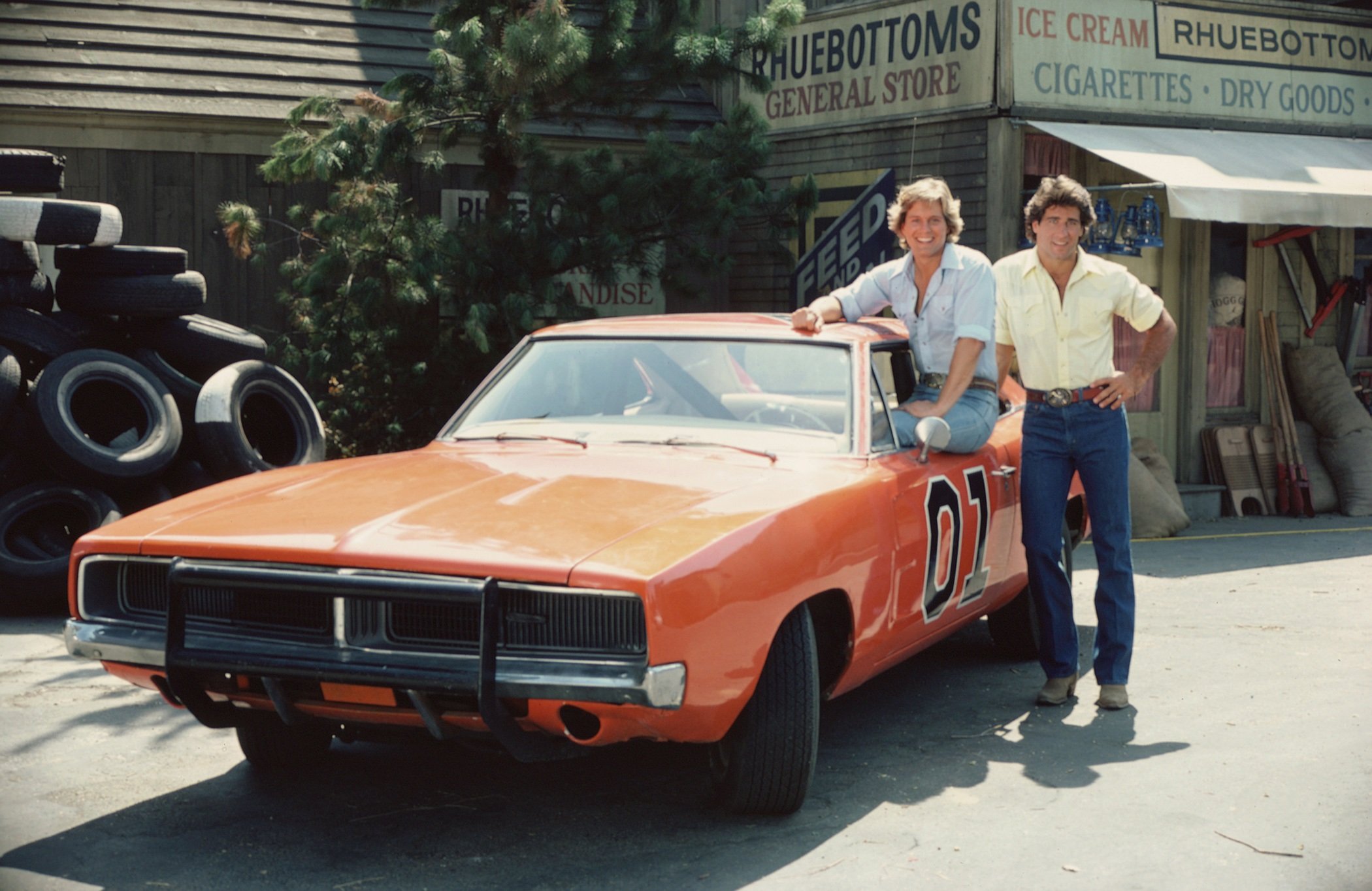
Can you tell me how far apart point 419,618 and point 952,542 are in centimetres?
220

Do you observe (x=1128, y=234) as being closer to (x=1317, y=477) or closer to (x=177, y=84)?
(x=1317, y=477)

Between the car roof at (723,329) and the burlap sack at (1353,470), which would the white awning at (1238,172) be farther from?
the car roof at (723,329)

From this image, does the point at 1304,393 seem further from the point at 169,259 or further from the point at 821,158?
the point at 169,259

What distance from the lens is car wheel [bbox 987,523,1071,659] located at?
666cm

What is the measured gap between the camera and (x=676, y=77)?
Answer: 10586mm

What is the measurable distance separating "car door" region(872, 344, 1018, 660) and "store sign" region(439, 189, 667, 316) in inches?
289

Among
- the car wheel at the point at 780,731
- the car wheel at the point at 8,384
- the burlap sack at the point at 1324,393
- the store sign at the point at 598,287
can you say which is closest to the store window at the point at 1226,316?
the burlap sack at the point at 1324,393

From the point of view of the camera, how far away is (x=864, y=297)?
19.9 ft

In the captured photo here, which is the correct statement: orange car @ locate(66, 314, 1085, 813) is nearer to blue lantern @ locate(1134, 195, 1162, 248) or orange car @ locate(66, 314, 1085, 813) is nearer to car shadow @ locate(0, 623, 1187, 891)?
car shadow @ locate(0, 623, 1187, 891)

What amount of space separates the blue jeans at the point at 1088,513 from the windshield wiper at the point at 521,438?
190cm

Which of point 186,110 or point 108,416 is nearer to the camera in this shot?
point 108,416

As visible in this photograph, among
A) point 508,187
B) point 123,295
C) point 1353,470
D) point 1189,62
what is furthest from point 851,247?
point 123,295

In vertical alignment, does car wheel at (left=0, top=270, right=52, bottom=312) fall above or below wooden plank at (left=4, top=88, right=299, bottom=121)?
below

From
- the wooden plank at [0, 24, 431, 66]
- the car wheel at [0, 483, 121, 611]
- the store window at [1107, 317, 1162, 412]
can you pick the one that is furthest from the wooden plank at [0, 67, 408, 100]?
the store window at [1107, 317, 1162, 412]
